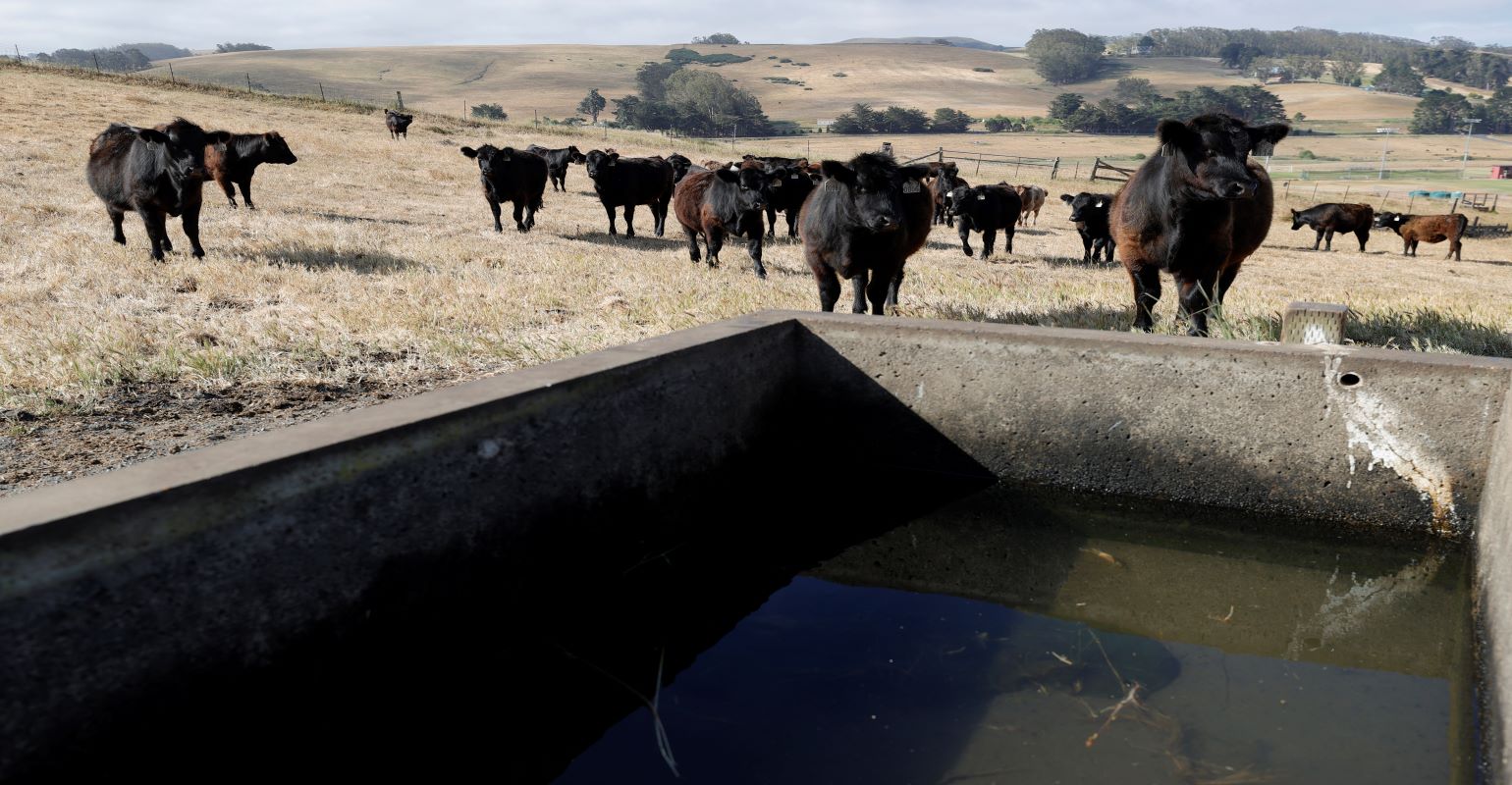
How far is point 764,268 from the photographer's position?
38.1 feet

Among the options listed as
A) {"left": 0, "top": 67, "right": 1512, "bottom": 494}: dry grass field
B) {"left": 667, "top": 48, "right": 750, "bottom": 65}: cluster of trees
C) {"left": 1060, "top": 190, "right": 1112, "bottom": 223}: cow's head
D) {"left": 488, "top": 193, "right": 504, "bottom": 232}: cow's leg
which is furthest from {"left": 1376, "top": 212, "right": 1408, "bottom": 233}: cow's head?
{"left": 667, "top": 48, "right": 750, "bottom": 65}: cluster of trees

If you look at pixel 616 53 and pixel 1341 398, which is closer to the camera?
pixel 1341 398

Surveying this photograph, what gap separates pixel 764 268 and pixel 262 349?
6257mm

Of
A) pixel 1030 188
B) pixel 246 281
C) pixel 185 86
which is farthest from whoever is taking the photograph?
pixel 185 86

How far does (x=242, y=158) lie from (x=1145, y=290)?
14.8 meters

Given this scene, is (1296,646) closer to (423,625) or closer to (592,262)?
(423,625)

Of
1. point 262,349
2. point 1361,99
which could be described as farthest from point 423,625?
point 1361,99

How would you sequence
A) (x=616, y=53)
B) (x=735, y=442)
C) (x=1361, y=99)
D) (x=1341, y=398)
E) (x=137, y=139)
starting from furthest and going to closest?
(x=616, y=53), (x=1361, y=99), (x=137, y=139), (x=735, y=442), (x=1341, y=398)

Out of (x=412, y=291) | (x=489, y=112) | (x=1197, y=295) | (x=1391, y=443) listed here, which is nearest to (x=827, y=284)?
(x=1197, y=295)

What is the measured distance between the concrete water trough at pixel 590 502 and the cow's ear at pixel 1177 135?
2.38 m

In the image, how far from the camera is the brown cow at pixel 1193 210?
20.2 feet

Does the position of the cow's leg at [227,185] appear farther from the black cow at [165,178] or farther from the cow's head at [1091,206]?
the cow's head at [1091,206]

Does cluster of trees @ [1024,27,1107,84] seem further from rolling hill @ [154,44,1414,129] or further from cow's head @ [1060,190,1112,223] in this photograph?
cow's head @ [1060,190,1112,223]

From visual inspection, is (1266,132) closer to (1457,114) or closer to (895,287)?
(895,287)
